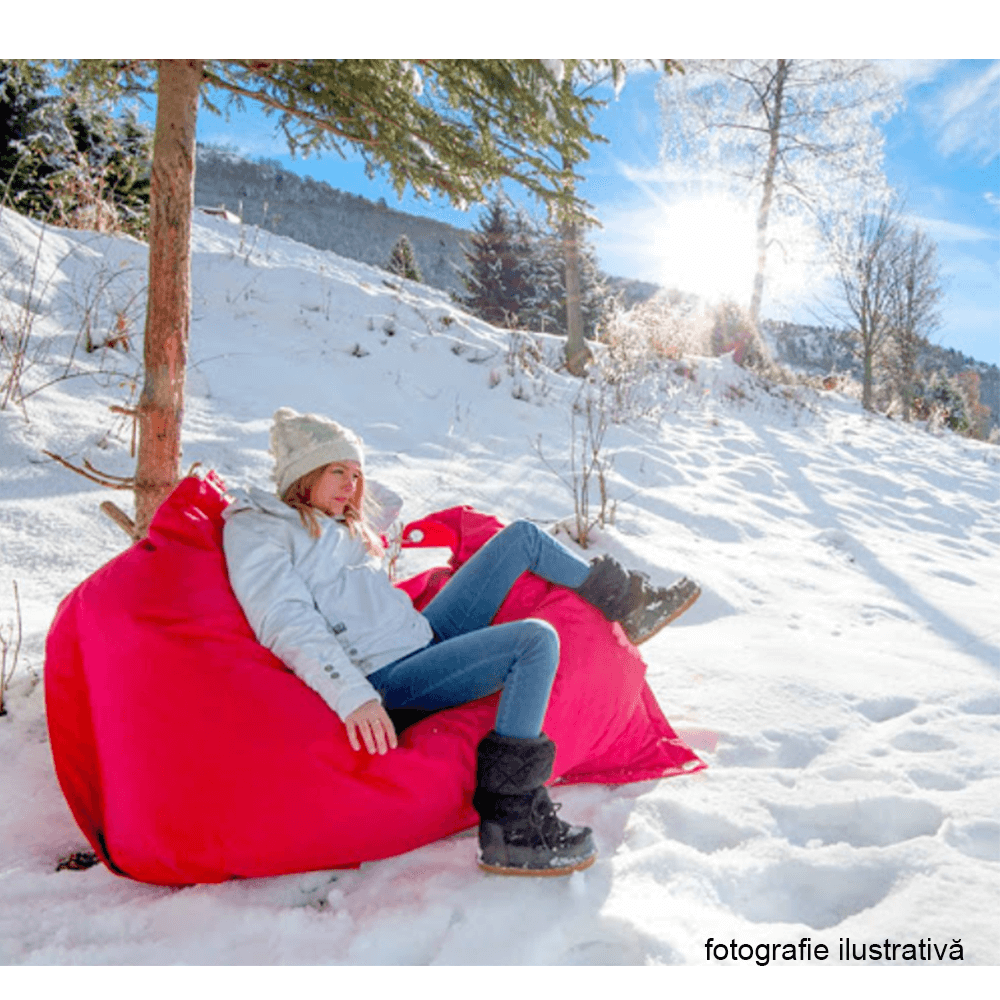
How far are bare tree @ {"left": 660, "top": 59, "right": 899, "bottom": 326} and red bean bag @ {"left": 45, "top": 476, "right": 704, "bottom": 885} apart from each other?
8.73 ft

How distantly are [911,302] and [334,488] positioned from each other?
1596 cm

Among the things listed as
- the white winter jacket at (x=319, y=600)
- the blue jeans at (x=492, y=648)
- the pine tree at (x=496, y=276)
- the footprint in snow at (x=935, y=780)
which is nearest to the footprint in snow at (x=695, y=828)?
the blue jeans at (x=492, y=648)

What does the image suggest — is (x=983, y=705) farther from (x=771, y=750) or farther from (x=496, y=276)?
(x=496, y=276)

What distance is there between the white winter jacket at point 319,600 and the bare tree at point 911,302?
14.0 meters

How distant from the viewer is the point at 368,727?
1.73 meters

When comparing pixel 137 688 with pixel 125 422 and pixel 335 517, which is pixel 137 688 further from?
pixel 125 422

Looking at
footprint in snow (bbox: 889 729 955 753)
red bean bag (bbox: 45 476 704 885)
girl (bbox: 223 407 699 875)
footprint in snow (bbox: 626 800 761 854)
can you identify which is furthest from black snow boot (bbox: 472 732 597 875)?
footprint in snow (bbox: 889 729 955 753)

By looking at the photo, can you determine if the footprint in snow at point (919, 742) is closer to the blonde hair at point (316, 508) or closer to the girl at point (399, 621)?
the girl at point (399, 621)

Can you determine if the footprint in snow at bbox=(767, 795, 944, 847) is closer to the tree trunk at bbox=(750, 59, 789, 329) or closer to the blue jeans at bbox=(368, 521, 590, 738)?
the blue jeans at bbox=(368, 521, 590, 738)

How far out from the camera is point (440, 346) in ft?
24.3

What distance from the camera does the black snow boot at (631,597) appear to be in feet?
7.85

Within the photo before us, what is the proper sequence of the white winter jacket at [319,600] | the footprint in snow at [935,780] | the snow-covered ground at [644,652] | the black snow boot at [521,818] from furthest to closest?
the footprint in snow at [935,780] → the white winter jacket at [319,600] → the black snow boot at [521,818] → the snow-covered ground at [644,652]

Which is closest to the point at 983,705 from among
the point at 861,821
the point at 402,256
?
the point at 861,821
